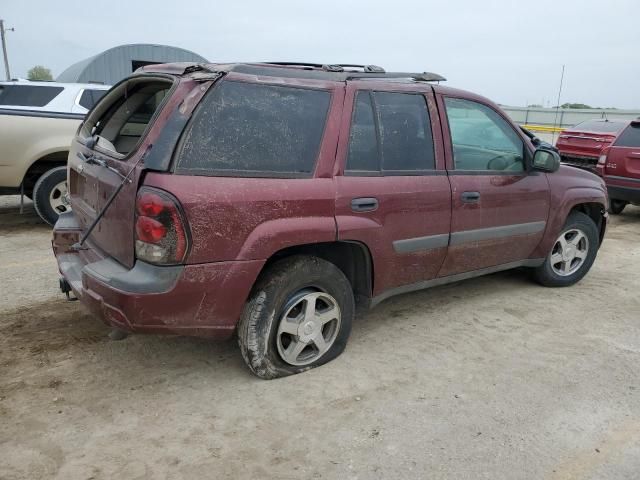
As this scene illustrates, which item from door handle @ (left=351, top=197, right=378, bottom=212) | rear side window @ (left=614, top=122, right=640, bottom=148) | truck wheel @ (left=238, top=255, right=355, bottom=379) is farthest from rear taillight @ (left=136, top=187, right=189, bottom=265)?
rear side window @ (left=614, top=122, right=640, bottom=148)

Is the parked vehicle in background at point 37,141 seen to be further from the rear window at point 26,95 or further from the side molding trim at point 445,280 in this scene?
the side molding trim at point 445,280

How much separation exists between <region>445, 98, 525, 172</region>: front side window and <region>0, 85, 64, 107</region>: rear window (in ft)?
17.1

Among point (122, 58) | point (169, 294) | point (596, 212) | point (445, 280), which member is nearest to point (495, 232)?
A: point (445, 280)

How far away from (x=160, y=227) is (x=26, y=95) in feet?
17.1

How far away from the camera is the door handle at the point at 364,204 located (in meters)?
3.27

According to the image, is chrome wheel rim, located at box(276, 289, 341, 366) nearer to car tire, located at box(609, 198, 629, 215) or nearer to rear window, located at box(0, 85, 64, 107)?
rear window, located at box(0, 85, 64, 107)

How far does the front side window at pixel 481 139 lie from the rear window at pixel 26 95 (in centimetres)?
522

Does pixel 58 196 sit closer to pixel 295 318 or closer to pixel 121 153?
pixel 121 153

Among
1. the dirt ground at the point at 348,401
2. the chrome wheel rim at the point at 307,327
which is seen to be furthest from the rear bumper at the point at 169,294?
the dirt ground at the point at 348,401

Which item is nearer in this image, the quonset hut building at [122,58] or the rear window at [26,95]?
the rear window at [26,95]

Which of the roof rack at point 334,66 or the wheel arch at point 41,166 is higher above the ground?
the roof rack at point 334,66

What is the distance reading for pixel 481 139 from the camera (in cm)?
423

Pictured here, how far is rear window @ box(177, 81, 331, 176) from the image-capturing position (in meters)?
2.80

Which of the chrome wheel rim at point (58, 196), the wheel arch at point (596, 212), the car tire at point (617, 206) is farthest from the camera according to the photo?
the car tire at point (617, 206)
